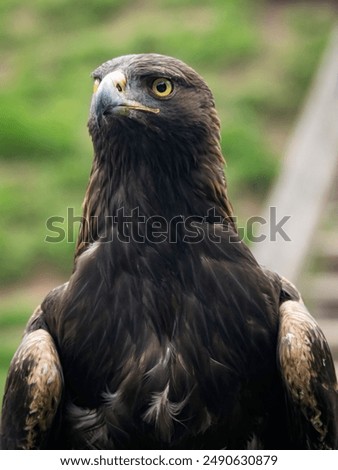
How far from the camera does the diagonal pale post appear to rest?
8625 mm

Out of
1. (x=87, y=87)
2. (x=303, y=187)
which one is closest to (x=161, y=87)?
(x=303, y=187)

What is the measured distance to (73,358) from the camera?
5.02 metres

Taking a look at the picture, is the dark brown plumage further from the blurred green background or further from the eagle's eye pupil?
the blurred green background

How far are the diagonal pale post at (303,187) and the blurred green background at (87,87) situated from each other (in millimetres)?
807

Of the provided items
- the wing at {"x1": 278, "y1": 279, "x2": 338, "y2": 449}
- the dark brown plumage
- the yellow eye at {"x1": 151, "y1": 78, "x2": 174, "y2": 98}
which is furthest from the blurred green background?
the yellow eye at {"x1": 151, "y1": 78, "x2": 174, "y2": 98}

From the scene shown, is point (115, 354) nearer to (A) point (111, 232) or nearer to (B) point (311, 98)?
(A) point (111, 232)

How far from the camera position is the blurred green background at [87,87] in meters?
10.7

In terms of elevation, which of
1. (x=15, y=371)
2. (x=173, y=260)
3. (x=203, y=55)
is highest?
(x=203, y=55)

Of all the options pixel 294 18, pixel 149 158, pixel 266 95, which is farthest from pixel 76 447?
pixel 294 18

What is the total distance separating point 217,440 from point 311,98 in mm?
6797

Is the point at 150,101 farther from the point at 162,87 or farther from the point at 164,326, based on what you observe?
the point at 164,326

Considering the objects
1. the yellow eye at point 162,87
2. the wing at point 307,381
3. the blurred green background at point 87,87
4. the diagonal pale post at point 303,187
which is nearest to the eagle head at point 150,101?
the yellow eye at point 162,87

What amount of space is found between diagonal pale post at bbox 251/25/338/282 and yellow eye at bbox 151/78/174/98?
3.55 metres

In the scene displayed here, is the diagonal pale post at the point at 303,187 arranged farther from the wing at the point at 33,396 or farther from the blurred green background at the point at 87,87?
the wing at the point at 33,396
